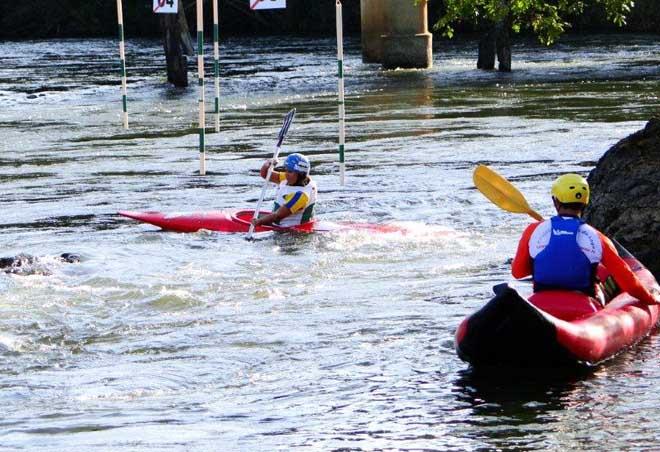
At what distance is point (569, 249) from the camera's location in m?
7.50

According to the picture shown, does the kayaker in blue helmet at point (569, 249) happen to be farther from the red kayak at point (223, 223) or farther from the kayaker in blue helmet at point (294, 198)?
the kayaker in blue helmet at point (294, 198)

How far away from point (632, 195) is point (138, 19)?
42066 mm

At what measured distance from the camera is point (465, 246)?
36.9 ft

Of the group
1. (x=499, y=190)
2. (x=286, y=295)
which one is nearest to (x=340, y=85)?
(x=286, y=295)

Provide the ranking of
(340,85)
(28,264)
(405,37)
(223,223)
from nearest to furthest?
(28,264) → (223,223) → (340,85) → (405,37)

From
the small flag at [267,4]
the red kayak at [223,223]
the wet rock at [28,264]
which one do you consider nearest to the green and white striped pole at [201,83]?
the small flag at [267,4]

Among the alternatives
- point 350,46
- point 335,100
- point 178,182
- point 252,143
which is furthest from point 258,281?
point 350,46

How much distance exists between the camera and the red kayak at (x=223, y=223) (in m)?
11.6

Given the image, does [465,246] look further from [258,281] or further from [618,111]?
[618,111]

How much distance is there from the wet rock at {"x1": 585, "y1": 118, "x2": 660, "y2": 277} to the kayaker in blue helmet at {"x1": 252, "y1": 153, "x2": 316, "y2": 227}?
241 cm

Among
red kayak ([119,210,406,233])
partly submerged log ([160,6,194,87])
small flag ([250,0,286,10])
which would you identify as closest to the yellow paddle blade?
red kayak ([119,210,406,233])

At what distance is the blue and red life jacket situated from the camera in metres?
7.50

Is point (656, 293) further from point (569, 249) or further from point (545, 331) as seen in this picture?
point (545, 331)

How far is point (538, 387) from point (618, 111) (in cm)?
1522
